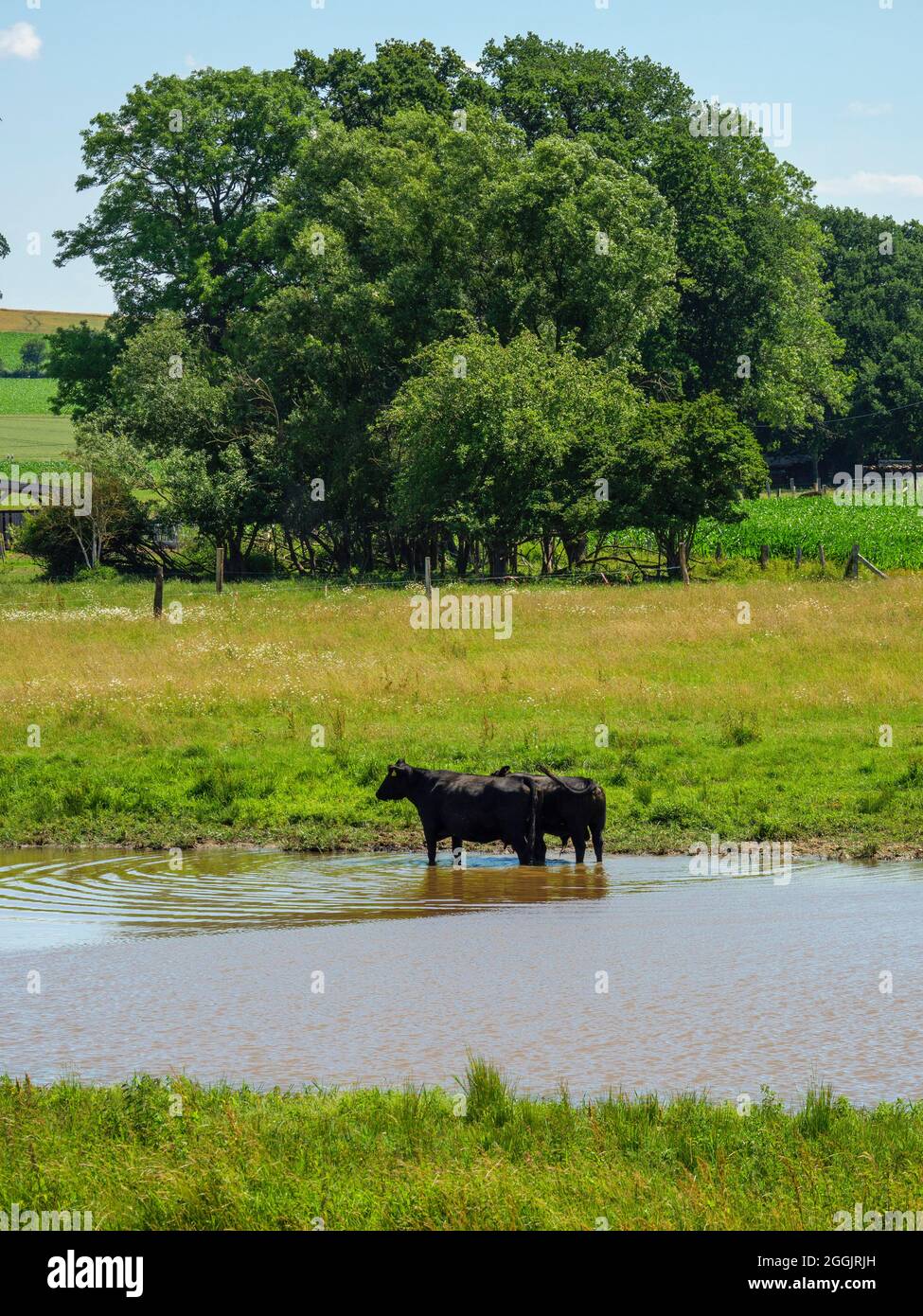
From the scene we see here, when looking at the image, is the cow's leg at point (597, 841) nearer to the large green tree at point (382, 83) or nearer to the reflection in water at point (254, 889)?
the reflection in water at point (254, 889)

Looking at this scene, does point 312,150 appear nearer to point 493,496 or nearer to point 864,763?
point 493,496

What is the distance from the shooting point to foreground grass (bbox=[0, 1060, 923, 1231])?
6.90m

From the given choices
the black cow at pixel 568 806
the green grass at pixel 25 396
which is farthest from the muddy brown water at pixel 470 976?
the green grass at pixel 25 396

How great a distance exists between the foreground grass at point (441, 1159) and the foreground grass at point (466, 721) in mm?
10159

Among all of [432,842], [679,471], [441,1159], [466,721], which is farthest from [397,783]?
[679,471]

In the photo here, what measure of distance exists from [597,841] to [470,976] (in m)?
5.93

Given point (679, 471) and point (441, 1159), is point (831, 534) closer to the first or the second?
point (679, 471)

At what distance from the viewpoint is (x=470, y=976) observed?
12188 mm

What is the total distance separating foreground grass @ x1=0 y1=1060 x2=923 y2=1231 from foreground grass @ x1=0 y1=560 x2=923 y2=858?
10.2 m

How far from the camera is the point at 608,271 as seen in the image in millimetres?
56969

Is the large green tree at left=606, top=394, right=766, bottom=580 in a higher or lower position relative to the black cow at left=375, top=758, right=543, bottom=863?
higher

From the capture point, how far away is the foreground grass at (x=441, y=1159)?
22.6ft

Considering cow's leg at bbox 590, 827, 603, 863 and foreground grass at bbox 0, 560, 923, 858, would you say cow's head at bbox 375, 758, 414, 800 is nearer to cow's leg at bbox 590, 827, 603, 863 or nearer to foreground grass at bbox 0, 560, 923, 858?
foreground grass at bbox 0, 560, 923, 858

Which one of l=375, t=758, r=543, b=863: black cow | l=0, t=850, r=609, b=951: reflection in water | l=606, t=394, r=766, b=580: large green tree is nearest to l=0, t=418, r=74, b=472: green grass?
l=606, t=394, r=766, b=580: large green tree
